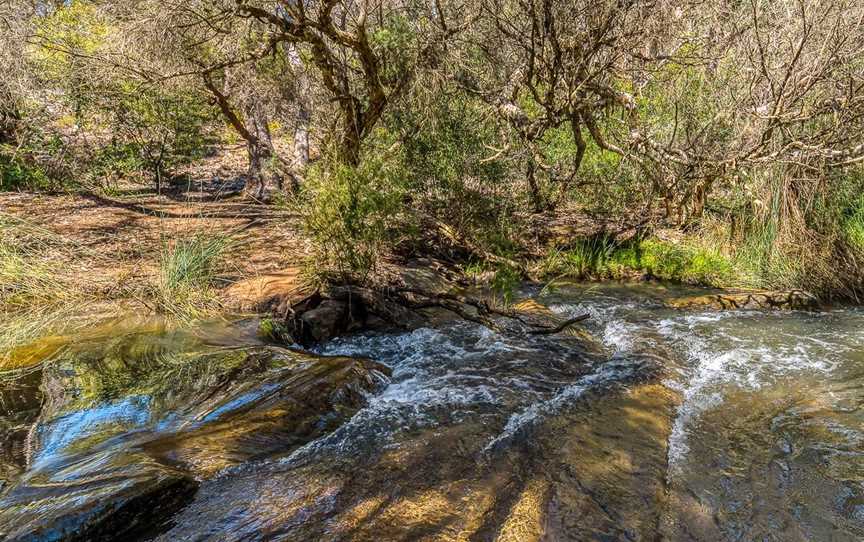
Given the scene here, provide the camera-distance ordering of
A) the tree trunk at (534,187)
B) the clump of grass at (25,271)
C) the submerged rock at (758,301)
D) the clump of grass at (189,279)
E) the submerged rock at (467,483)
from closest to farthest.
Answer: the submerged rock at (467,483) < the clump of grass at (25,271) < the clump of grass at (189,279) < the submerged rock at (758,301) < the tree trunk at (534,187)

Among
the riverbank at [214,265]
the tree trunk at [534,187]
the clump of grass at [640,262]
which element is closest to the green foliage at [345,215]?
the riverbank at [214,265]

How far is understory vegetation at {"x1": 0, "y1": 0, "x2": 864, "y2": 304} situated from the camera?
5.36 metres

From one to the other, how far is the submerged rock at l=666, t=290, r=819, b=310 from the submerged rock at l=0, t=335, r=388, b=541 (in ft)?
12.4

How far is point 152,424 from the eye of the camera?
3068mm

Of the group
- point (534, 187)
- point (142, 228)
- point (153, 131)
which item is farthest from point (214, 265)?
point (153, 131)

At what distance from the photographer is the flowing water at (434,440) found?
2.35 metres

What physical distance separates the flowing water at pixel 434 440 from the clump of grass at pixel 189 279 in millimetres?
345

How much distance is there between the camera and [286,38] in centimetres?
632

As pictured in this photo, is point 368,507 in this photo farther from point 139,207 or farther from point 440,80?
point 139,207

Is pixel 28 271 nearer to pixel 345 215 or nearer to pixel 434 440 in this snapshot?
pixel 345 215

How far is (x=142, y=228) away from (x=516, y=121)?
5.31 meters

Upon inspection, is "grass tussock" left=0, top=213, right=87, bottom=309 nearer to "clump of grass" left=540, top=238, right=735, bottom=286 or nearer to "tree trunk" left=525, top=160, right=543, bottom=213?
"clump of grass" left=540, top=238, right=735, bottom=286

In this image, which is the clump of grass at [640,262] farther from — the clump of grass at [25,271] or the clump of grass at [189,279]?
the clump of grass at [25,271]

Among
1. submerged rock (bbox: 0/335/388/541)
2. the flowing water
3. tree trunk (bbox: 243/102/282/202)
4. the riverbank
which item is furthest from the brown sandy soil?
submerged rock (bbox: 0/335/388/541)
